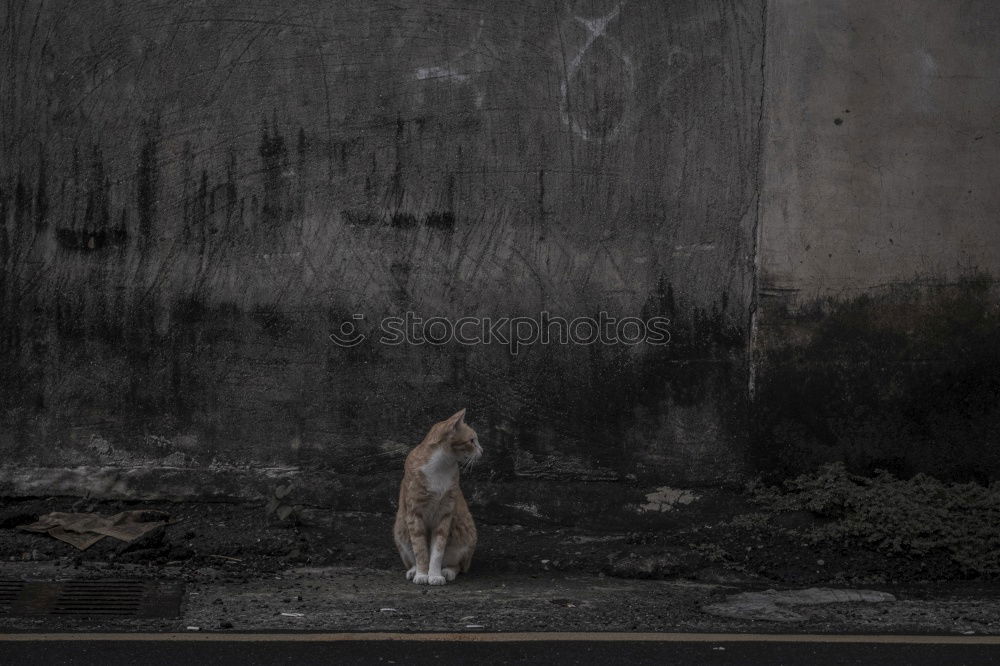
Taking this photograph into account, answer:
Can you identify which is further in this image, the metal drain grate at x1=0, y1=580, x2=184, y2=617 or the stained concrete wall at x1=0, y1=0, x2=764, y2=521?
the stained concrete wall at x1=0, y1=0, x2=764, y2=521

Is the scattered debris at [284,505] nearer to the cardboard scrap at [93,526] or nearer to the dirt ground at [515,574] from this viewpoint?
the dirt ground at [515,574]

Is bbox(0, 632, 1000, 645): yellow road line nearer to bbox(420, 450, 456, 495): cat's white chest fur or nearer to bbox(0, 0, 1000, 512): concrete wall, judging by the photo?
bbox(420, 450, 456, 495): cat's white chest fur

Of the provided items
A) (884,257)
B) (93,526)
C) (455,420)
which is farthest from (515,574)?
(884,257)

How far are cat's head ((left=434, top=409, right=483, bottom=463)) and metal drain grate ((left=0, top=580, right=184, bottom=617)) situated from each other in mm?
1647

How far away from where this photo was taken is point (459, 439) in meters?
6.55

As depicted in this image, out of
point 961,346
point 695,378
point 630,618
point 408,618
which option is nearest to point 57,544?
point 408,618

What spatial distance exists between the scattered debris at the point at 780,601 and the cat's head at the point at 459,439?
62.4 inches

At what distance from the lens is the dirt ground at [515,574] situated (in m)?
5.60

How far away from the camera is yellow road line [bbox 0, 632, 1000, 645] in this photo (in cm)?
513

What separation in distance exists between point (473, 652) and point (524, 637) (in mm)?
325

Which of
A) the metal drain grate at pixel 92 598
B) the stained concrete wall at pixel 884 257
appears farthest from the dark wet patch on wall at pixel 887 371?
the metal drain grate at pixel 92 598

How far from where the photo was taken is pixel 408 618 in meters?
5.59

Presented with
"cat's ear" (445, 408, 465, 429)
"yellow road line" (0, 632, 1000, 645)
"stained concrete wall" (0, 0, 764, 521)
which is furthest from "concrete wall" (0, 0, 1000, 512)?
"yellow road line" (0, 632, 1000, 645)

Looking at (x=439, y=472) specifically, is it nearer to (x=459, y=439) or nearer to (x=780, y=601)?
(x=459, y=439)
